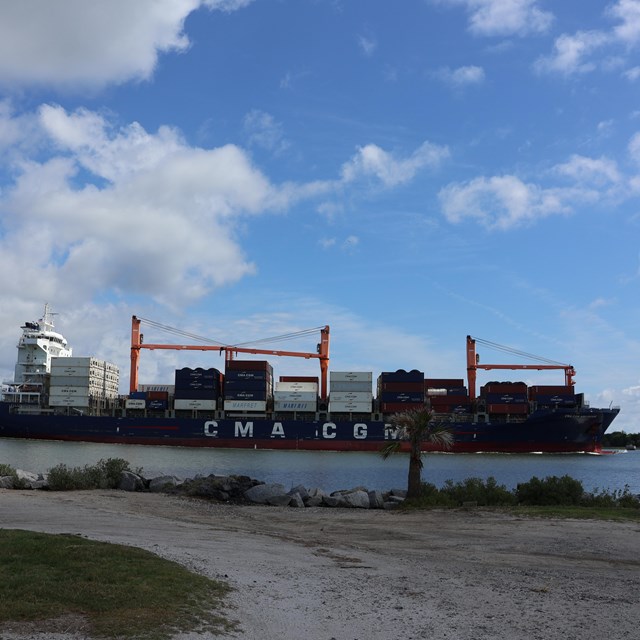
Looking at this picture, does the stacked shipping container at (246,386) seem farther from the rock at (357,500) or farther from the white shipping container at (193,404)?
the rock at (357,500)

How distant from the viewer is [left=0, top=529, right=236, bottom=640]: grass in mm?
5828

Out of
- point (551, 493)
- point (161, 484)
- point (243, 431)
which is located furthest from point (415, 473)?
point (243, 431)

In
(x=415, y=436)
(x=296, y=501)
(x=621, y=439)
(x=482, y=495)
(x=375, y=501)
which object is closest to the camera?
(x=482, y=495)

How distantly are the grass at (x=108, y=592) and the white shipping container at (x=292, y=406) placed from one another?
64.8 metres

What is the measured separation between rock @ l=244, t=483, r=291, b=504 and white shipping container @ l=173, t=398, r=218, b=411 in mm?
54000

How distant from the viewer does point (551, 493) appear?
1827cm

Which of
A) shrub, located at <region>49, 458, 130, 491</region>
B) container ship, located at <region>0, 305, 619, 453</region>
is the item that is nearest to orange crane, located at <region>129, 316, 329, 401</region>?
container ship, located at <region>0, 305, 619, 453</region>

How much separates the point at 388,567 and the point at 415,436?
975 cm

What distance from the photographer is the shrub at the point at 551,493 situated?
18.1m

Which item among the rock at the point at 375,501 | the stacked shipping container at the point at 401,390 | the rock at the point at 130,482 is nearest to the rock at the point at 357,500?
the rock at the point at 375,501

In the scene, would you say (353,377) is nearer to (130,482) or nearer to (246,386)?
(246,386)

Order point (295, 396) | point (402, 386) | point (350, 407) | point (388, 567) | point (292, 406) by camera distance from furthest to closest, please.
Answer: point (295, 396) → point (350, 407) → point (292, 406) → point (402, 386) → point (388, 567)

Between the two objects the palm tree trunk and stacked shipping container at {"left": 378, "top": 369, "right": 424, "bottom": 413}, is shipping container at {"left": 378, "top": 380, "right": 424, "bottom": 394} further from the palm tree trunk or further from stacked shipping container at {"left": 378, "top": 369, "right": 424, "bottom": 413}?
the palm tree trunk

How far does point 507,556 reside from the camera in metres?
10.5
